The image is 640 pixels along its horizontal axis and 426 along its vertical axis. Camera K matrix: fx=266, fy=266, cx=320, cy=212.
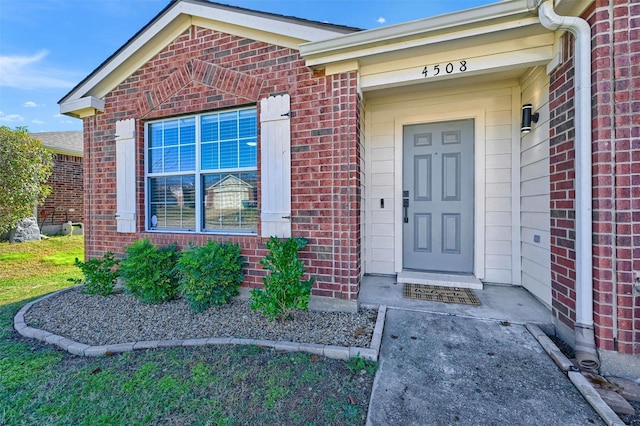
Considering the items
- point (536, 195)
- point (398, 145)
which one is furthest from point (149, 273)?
point (536, 195)

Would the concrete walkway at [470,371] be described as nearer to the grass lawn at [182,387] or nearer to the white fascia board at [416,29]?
the grass lawn at [182,387]

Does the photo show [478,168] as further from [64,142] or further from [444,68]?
[64,142]

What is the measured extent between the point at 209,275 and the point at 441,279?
2869mm

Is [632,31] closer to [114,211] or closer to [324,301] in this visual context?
[324,301]

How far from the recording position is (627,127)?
6.20ft

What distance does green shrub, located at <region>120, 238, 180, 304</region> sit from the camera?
10.9 feet

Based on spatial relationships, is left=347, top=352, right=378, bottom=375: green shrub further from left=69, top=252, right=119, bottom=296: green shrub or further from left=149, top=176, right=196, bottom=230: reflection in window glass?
left=69, top=252, right=119, bottom=296: green shrub

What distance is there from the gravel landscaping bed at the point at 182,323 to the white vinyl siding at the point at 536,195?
1.84 meters

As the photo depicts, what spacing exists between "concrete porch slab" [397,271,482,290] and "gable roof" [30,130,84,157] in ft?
35.7

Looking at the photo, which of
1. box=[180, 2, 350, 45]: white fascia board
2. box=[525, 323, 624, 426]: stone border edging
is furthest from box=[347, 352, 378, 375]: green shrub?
box=[180, 2, 350, 45]: white fascia board

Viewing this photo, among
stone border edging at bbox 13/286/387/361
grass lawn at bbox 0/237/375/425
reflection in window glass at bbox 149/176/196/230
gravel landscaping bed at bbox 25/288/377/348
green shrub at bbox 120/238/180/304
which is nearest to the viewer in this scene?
grass lawn at bbox 0/237/375/425

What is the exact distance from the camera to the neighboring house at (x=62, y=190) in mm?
8953

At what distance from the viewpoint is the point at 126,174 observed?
3947mm

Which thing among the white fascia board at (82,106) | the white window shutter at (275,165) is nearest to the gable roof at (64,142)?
the white fascia board at (82,106)
